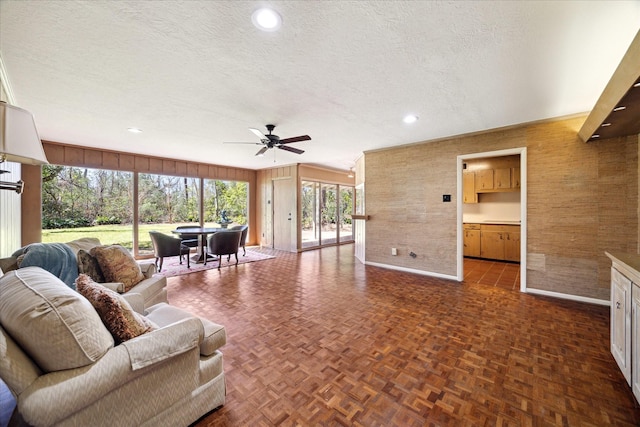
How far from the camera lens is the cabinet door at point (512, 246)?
553cm

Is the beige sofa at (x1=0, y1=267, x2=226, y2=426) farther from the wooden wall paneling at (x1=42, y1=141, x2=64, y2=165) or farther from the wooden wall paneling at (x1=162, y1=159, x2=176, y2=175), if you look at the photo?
the wooden wall paneling at (x1=162, y1=159, x2=176, y2=175)

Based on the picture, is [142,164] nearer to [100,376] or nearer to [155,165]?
[155,165]

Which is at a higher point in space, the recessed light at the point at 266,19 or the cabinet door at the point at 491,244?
the recessed light at the point at 266,19

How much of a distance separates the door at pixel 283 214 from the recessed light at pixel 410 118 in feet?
14.1

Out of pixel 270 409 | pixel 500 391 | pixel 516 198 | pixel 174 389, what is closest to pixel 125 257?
pixel 174 389

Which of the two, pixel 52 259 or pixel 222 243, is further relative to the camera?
pixel 222 243

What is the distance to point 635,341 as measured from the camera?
1619 millimetres

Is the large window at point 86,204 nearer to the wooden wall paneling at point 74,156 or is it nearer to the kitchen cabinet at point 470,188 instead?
the wooden wall paneling at point 74,156

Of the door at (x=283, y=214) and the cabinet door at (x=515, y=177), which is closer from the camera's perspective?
the cabinet door at (x=515, y=177)

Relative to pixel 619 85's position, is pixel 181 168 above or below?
above

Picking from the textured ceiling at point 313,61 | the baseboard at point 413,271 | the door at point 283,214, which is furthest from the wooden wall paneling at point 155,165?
the baseboard at point 413,271

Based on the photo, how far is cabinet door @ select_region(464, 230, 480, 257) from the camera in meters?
6.10

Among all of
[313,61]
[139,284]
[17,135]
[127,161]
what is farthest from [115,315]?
[127,161]

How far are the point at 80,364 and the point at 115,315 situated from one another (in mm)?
297
